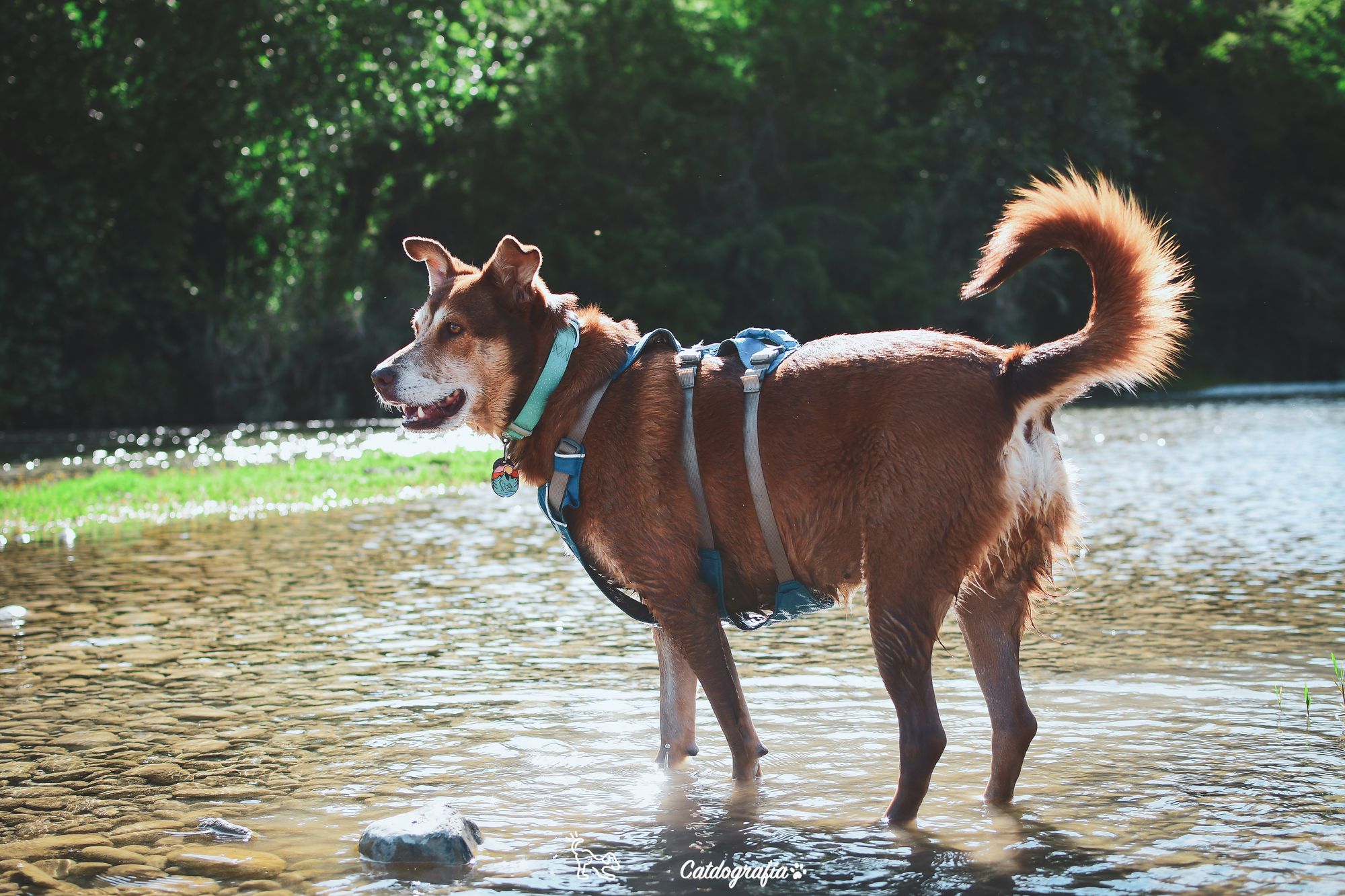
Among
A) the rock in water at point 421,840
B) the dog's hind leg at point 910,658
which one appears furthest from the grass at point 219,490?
the dog's hind leg at point 910,658

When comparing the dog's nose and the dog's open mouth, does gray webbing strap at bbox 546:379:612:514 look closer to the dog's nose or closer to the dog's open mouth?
the dog's open mouth

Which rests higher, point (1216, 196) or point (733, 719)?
point (1216, 196)

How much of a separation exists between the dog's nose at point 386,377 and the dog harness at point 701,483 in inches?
30.1

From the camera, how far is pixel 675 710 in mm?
5723

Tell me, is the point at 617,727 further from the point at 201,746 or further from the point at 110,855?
the point at 110,855

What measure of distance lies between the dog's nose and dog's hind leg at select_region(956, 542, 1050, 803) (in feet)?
8.04

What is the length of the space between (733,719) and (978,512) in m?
1.31

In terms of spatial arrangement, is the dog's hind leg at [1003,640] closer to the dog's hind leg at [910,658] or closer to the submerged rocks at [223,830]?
the dog's hind leg at [910,658]

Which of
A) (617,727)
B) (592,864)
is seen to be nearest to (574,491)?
(592,864)

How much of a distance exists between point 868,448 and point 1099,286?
3.50 ft

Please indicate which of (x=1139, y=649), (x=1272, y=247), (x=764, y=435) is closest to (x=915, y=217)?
(x=1272, y=247)

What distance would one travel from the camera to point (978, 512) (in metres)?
4.90

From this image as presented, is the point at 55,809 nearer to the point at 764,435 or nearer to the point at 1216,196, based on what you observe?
the point at 764,435

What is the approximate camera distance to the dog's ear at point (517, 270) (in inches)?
214
